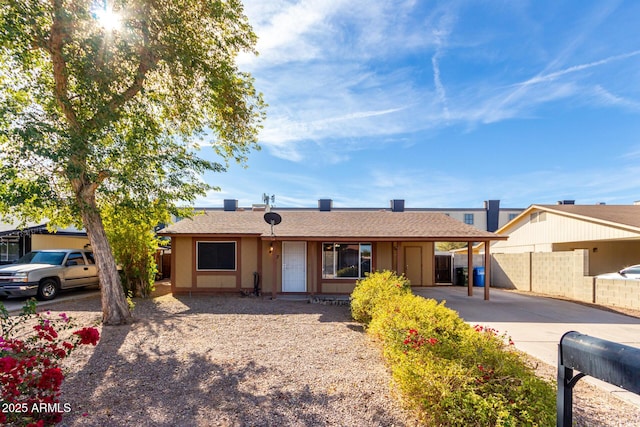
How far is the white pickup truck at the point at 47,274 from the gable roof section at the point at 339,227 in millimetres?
3373

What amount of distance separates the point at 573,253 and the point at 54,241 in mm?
22620

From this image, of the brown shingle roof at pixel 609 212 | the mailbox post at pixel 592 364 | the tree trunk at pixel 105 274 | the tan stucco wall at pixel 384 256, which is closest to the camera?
the mailbox post at pixel 592 364

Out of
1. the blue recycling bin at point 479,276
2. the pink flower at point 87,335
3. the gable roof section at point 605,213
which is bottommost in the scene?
the blue recycling bin at point 479,276

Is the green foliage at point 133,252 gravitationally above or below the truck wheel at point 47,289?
above

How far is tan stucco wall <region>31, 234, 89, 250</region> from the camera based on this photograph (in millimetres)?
14859

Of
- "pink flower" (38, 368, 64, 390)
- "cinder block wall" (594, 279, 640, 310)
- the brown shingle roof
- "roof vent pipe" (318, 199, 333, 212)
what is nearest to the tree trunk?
"pink flower" (38, 368, 64, 390)

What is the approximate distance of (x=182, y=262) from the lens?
37.9ft

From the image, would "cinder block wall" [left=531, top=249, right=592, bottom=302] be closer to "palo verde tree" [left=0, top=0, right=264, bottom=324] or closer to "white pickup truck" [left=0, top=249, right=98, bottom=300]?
"palo verde tree" [left=0, top=0, right=264, bottom=324]

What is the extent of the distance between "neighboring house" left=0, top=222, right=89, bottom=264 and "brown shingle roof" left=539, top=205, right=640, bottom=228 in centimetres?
2124

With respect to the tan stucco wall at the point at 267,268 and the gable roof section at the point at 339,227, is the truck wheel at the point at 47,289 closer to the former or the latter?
the gable roof section at the point at 339,227

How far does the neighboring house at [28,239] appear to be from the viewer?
13.8 m

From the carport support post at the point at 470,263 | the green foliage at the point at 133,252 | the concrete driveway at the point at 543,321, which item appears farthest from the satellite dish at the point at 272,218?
the carport support post at the point at 470,263

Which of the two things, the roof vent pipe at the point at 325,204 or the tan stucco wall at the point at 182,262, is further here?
the roof vent pipe at the point at 325,204

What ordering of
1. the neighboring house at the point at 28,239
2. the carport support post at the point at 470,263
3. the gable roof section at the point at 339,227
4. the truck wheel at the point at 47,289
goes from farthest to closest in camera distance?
the neighboring house at the point at 28,239 < the carport support post at the point at 470,263 < the gable roof section at the point at 339,227 < the truck wheel at the point at 47,289
